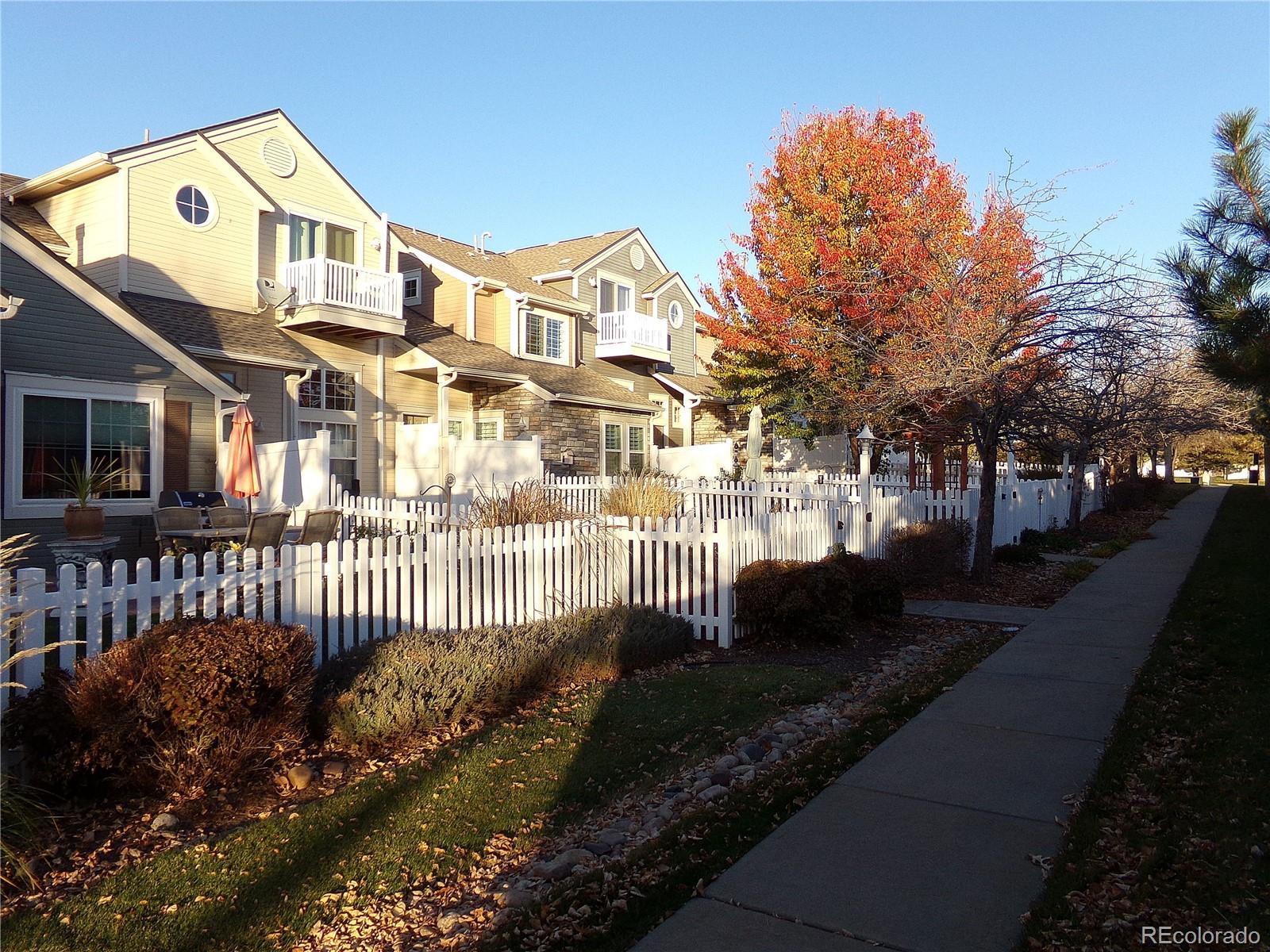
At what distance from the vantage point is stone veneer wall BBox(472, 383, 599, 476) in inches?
766

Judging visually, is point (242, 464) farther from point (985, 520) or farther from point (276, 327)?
point (985, 520)

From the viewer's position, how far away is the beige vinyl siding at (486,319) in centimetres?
2162

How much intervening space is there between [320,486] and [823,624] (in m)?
8.07

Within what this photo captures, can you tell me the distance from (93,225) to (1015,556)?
644 inches

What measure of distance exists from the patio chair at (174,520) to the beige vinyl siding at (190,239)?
5.04 metres

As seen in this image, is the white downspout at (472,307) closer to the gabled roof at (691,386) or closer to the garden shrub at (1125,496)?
the gabled roof at (691,386)

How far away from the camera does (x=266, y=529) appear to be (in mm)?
9836

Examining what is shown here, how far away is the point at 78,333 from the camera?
11.8m

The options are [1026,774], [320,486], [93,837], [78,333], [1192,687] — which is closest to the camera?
[93,837]

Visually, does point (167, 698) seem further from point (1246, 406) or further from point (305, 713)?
point (1246, 406)

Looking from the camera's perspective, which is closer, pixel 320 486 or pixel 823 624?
pixel 823 624

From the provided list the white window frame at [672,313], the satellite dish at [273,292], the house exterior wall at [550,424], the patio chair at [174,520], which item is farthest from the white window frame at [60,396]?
the white window frame at [672,313]

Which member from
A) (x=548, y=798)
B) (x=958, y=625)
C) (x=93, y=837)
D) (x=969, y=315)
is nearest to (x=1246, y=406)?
(x=969, y=315)
